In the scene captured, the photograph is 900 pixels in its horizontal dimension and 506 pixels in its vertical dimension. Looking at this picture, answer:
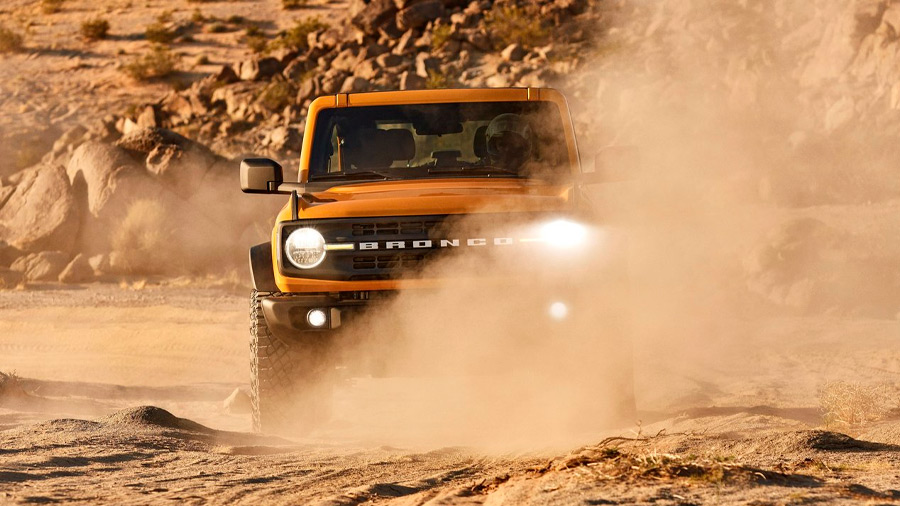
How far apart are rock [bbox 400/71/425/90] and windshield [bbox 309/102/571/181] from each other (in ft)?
79.8

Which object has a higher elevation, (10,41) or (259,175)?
(10,41)

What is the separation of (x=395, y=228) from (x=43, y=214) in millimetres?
17289

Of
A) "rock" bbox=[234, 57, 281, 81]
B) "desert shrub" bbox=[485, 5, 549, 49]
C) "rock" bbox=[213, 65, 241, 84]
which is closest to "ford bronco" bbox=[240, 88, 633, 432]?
"desert shrub" bbox=[485, 5, 549, 49]

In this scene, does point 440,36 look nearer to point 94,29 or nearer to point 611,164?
point 94,29

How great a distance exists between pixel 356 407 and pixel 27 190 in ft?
52.6

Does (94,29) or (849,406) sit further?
(94,29)

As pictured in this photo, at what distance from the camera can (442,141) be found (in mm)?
7977

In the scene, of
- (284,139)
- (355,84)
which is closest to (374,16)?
(355,84)

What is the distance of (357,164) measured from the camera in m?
7.66

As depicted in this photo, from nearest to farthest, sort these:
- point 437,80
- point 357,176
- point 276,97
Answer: point 357,176, point 437,80, point 276,97

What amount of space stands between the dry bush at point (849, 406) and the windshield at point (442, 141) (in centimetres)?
222

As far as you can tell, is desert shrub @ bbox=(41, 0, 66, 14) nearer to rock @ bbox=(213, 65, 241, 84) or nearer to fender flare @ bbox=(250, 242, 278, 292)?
rock @ bbox=(213, 65, 241, 84)

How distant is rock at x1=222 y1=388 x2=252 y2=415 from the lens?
9047 mm

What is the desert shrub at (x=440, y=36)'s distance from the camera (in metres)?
33.9
